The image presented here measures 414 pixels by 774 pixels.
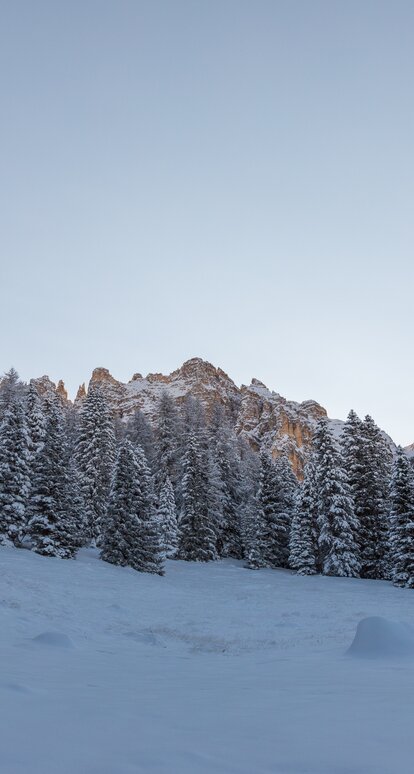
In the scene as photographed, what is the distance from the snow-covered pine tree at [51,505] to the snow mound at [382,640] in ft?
71.1

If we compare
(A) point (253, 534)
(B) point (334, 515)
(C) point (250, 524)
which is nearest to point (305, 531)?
(B) point (334, 515)

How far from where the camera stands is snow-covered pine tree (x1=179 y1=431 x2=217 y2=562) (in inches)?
1502

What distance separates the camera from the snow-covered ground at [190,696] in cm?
288

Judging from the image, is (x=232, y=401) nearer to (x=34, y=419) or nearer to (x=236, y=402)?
(x=236, y=402)

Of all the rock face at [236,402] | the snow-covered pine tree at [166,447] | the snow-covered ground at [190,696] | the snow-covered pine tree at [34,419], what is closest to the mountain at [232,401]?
the rock face at [236,402]

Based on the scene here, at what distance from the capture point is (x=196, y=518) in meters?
39.0

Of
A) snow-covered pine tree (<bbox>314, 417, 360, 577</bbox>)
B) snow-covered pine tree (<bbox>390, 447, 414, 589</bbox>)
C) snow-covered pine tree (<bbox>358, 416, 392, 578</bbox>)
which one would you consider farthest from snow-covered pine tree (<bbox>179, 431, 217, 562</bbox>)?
snow-covered pine tree (<bbox>390, 447, 414, 589</bbox>)

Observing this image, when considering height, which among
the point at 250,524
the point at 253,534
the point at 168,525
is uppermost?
the point at 250,524

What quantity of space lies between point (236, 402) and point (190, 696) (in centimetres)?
15304

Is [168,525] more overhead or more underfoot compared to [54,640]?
more underfoot

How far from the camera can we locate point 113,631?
12648 millimetres

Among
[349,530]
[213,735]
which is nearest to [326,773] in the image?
[213,735]

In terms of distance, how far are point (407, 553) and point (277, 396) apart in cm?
12378

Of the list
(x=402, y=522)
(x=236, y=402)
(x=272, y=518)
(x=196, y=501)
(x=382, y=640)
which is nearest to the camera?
(x=382, y=640)
